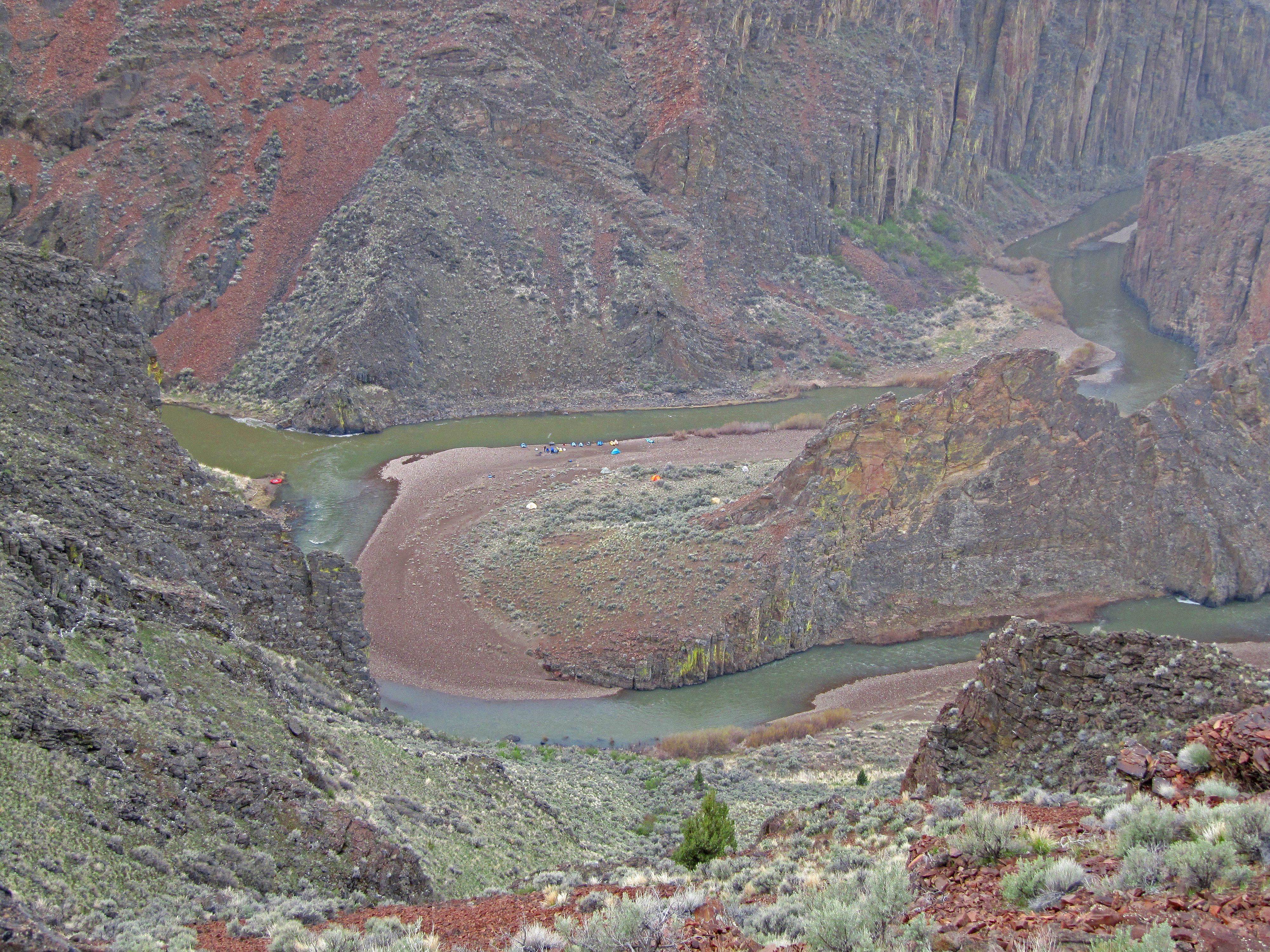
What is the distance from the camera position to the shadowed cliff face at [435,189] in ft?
209

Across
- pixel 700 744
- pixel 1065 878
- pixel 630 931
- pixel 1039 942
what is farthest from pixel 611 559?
pixel 1039 942

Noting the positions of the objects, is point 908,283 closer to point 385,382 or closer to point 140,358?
point 385,382

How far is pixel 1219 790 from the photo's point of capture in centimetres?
1191

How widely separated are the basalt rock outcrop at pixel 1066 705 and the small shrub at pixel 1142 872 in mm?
6878

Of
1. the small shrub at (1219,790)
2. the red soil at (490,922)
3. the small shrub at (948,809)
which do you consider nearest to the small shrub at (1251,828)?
the small shrub at (1219,790)

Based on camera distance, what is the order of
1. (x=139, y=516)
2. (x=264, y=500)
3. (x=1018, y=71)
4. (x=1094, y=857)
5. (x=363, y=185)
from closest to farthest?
(x=1094, y=857), (x=139, y=516), (x=264, y=500), (x=363, y=185), (x=1018, y=71)

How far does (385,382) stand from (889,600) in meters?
31.6

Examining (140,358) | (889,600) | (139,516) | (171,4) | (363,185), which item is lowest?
(889,600)

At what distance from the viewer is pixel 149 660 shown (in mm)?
18031

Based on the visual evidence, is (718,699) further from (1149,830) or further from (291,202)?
(291,202)

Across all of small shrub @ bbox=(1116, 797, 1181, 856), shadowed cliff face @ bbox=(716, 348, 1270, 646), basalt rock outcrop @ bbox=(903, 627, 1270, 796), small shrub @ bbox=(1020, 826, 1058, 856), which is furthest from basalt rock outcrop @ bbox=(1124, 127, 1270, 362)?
small shrub @ bbox=(1116, 797, 1181, 856)

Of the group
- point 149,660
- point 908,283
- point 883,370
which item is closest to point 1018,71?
point 908,283

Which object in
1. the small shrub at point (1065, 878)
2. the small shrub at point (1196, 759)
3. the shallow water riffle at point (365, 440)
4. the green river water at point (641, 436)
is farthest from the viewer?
the shallow water riffle at point (365, 440)

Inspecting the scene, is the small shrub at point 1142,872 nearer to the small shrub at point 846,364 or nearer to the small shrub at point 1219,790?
the small shrub at point 1219,790
